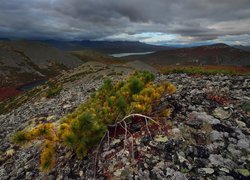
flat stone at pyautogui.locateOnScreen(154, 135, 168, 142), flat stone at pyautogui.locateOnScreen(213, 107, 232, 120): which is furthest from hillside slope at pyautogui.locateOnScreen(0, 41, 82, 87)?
flat stone at pyautogui.locateOnScreen(154, 135, 168, 142)

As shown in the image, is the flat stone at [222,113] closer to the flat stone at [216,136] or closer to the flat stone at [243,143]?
the flat stone at [216,136]

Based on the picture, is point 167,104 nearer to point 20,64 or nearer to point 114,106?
point 114,106

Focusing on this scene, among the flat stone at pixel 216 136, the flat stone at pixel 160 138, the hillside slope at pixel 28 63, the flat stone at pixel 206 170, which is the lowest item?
the hillside slope at pixel 28 63

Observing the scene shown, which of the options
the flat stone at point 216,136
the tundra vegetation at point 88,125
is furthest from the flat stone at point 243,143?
the tundra vegetation at point 88,125

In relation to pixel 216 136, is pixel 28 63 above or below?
below

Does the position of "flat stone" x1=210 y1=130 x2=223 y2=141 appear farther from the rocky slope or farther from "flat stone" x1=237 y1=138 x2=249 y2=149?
"flat stone" x1=237 y1=138 x2=249 y2=149

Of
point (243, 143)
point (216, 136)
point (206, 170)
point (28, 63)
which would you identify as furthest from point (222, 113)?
point (28, 63)

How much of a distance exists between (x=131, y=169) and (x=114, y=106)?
2.31 m

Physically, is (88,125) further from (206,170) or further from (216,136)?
(216,136)

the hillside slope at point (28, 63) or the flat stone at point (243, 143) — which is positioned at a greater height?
the flat stone at point (243, 143)

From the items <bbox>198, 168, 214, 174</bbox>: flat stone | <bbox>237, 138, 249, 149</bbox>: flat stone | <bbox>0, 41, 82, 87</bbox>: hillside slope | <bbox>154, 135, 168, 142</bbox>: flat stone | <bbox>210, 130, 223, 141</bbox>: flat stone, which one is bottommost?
<bbox>0, 41, 82, 87</bbox>: hillside slope

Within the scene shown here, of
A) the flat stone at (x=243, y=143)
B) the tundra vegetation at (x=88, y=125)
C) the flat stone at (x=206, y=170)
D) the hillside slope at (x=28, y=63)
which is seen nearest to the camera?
the flat stone at (x=206, y=170)

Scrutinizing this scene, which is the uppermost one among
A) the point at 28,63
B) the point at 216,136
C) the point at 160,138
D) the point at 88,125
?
the point at 88,125

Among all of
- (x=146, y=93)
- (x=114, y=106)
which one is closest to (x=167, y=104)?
(x=146, y=93)
